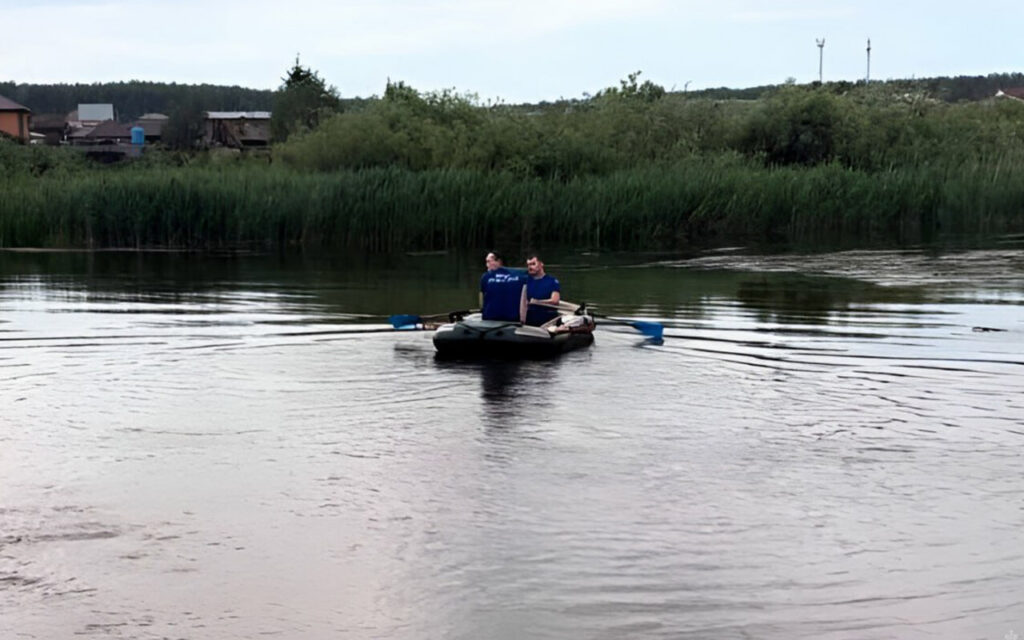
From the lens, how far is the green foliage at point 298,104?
6244 centimetres

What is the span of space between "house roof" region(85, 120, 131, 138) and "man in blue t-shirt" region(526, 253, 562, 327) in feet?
228

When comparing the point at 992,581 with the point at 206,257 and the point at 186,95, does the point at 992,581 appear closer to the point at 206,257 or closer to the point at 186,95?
the point at 206,257

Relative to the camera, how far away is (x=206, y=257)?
35.1 m

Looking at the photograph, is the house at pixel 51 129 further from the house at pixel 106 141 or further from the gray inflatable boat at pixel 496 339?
the gray inflatable boat at pixel 496 339

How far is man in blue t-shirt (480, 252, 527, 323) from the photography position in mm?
18188

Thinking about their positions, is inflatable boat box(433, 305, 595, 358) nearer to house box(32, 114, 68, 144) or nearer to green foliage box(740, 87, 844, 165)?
green foliage box(740, 87, 844, 165)

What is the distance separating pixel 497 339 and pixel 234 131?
66.1 meters

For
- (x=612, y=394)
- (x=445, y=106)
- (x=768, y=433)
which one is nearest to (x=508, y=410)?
(x=612, y=394)

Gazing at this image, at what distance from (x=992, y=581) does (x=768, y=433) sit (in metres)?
4.23

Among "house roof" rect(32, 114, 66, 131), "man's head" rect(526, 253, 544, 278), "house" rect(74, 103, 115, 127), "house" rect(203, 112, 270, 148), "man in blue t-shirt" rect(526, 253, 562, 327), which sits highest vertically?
"house" rect(74, 103, 115, 127)

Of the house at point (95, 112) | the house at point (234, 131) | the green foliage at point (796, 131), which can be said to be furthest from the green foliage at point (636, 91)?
the house at point (95, 112)

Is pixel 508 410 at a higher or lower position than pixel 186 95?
lower

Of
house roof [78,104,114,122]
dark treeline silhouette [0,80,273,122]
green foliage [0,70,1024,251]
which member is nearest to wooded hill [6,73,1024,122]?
dark treeline silhouette [0,80,273,122]

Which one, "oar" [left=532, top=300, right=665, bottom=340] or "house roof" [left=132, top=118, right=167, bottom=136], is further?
"house roof" [left=132, top=118, right=167, bottom=136]
